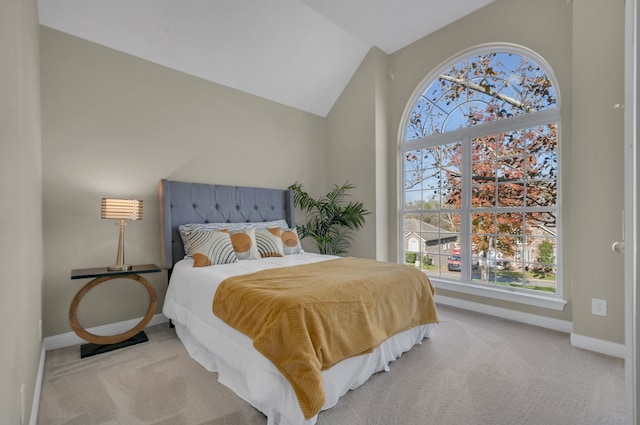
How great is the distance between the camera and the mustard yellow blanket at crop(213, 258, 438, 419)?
4.68 ft

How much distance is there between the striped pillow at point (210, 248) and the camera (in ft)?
8.46

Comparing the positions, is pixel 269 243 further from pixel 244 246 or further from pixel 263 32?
pixel 263 32


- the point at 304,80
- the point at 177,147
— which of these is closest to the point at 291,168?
the point at 304,80

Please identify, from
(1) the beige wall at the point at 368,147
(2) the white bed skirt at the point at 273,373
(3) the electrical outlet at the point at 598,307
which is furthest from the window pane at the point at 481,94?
(2) the white bed skirt at the point at 273,373

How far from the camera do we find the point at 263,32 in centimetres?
320

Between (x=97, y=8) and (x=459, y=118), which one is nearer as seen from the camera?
(x=97, y=8)

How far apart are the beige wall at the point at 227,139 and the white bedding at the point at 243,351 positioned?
2.58 ft

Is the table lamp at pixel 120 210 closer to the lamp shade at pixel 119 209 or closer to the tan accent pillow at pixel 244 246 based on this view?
the lamp shade at pixel 119 209

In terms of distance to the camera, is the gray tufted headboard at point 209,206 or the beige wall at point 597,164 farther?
the gray tufted headboard at point 209,206

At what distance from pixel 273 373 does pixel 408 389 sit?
0.90 metres

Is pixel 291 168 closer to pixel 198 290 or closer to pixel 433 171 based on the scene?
pixel 433 171

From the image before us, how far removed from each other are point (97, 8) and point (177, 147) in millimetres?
1253

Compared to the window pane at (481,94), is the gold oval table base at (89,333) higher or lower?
lower

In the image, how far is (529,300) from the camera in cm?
Result: 290
